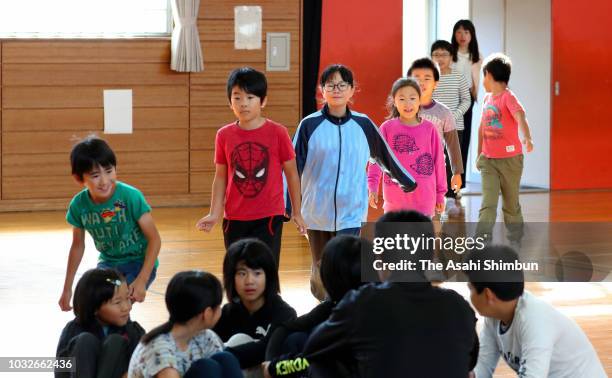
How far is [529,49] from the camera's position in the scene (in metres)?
10.6

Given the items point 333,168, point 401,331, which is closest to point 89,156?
point 333,168

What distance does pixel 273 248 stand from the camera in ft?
14.7

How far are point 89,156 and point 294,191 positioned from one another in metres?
1.06

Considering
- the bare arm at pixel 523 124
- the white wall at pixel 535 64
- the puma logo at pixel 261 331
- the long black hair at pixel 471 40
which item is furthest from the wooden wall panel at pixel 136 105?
A: the puma logo at pixel 261 331

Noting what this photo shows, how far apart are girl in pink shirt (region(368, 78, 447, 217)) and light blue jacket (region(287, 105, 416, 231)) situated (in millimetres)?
599

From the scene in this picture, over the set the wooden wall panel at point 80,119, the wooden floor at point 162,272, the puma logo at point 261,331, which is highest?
the wooden wall panel at point 80,119

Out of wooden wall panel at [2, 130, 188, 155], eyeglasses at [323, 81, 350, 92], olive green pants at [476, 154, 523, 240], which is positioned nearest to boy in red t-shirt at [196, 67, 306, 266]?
eyeglasses at [323, 81, 350, 92]

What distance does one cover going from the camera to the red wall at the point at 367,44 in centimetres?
966

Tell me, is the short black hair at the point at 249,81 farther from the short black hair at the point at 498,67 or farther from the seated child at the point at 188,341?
the short black hair at the point at 498,67

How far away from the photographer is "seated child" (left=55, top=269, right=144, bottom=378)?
10.2 ft

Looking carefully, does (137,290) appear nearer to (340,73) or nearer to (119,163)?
(340,73)

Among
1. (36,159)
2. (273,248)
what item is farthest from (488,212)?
(36,159)

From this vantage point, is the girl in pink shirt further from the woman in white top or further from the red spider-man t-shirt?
the woman in white top

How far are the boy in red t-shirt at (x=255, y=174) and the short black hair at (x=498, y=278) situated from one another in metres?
1.54
